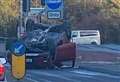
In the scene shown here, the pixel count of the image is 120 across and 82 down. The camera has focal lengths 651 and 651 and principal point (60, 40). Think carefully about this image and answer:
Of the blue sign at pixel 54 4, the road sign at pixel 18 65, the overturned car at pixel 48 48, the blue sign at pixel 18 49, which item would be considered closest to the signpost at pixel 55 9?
the blue sign at pixel 54 4

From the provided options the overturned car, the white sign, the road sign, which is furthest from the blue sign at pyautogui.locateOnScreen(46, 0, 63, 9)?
the road sign

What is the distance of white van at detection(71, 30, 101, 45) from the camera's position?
64.3 m

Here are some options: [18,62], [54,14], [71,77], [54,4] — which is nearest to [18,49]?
[18,62]

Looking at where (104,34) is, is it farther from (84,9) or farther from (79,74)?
(79,74)

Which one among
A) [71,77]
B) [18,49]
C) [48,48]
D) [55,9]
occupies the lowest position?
[71,77]

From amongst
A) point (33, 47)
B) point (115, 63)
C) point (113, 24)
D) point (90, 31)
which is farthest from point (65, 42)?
point (113, 24)

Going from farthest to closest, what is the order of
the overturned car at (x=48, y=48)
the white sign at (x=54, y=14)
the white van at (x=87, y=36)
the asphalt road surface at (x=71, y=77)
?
the white van at (x=87, y=36), the overturned car at (x=48, y=48), the white sign at (x=54, y=14), the asphalt road surface at (x=71, y=77)

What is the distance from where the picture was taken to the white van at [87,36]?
64.3 metres

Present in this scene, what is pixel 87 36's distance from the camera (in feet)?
214

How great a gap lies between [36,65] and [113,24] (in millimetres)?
39507

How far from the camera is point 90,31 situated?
64750mm

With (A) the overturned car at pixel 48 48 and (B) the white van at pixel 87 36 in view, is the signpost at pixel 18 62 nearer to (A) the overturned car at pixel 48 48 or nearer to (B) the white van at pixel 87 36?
(A) the overturned car at pixel 48 48

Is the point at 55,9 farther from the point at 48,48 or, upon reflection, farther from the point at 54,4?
the point at 48,48

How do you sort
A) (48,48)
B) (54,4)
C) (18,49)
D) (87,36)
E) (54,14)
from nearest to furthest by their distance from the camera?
(18,49) → (54,14) → (54,4) → (48,48) → (87,36)
